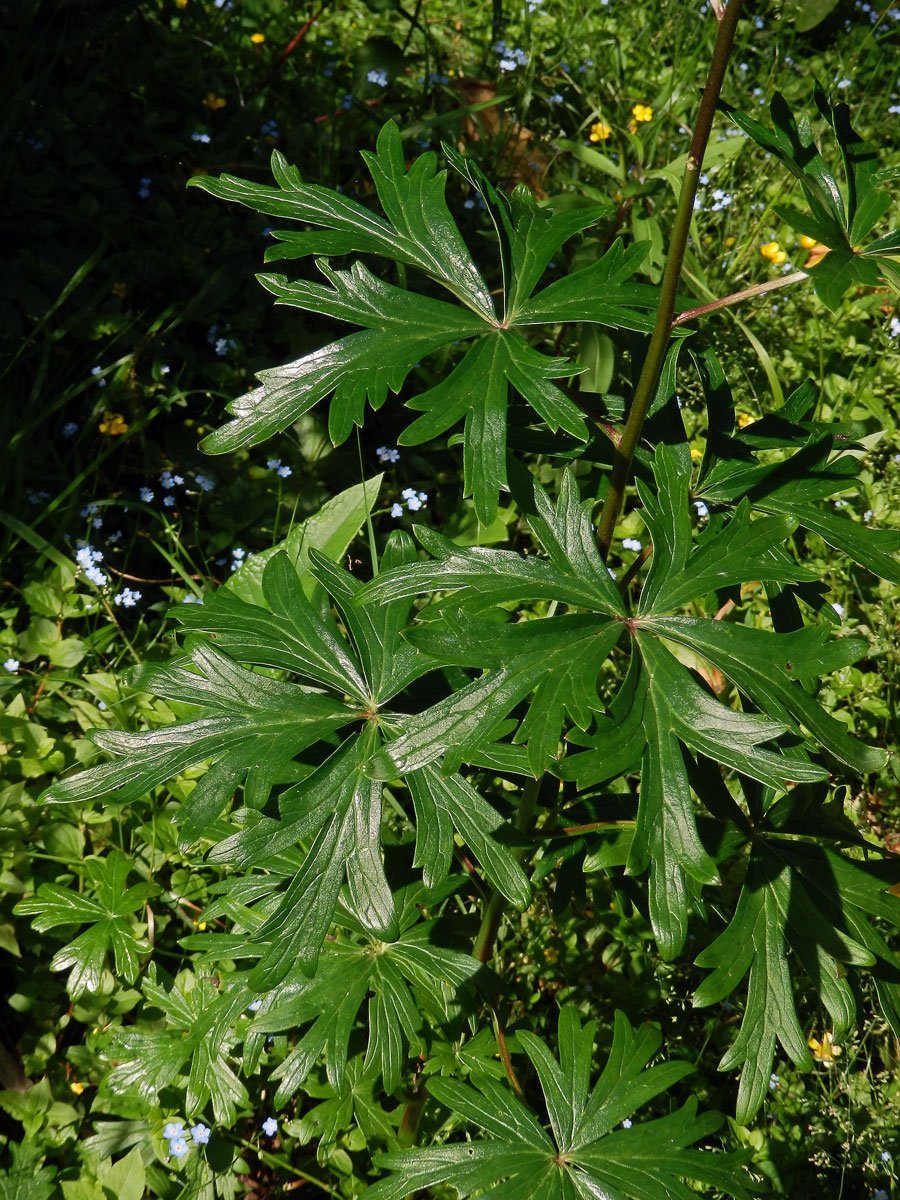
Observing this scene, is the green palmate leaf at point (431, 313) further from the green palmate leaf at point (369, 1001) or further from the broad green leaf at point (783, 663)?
the green palmate leaf at point (369, 1001)

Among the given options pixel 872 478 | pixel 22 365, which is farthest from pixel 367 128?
pixel 872 478

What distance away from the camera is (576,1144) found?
55.9 inches

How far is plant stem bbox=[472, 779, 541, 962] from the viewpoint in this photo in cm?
145

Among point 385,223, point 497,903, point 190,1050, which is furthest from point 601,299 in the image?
→ point 190,1050

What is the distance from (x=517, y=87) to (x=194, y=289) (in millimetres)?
1565

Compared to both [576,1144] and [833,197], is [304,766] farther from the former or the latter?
[833,197]

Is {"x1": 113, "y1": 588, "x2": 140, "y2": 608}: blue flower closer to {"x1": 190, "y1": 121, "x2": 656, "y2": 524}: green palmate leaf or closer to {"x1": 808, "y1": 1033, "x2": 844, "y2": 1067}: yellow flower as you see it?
{"x1": 190, "y1": 121, "x2": 656, "y2": 524}: green palmate leaf

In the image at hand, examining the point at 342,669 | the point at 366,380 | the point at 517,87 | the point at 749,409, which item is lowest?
the point at 749,409

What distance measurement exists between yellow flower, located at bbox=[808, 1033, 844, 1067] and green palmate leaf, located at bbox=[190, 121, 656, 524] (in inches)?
60.4

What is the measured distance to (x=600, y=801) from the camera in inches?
61.6

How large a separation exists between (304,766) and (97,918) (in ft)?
2.81

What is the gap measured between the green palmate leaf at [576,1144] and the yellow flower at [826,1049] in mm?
733

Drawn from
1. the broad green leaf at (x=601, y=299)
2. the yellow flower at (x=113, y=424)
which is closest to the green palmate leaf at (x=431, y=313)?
the broad green leaf at (x=601, y=299)

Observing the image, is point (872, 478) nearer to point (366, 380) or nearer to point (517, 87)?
point (517, 87)
